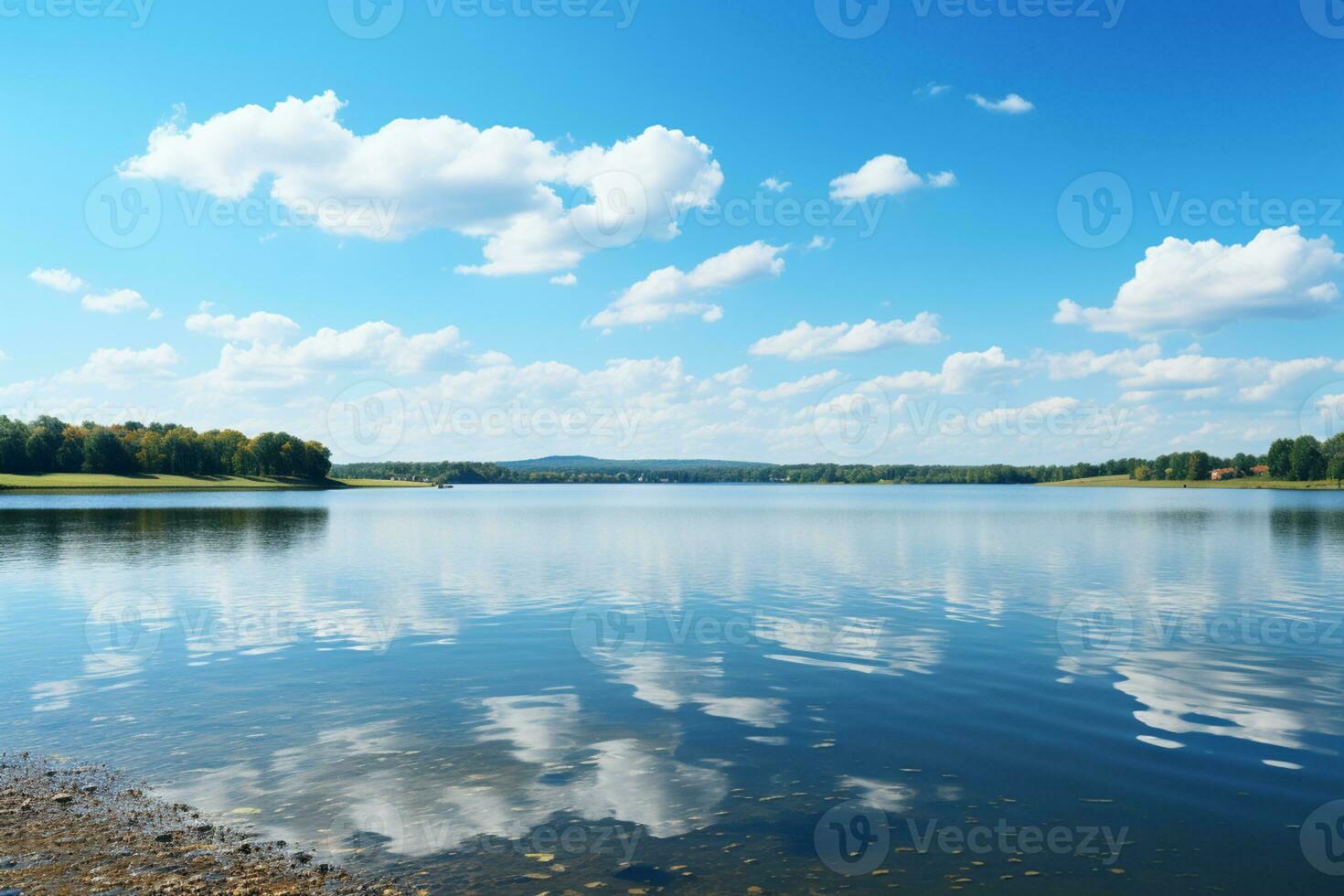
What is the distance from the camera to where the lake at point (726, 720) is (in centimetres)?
1313

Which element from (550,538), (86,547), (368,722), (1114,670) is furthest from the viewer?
(550,538)

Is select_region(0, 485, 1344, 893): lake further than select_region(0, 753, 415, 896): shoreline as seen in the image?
Yes

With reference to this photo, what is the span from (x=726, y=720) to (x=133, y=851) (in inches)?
487

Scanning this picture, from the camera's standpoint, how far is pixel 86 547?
212ft

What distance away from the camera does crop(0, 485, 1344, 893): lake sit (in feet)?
43.1

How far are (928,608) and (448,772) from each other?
26.8m

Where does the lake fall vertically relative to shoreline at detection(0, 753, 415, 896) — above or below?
below

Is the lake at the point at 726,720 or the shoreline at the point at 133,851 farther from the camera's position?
the lake at the point at 726,720

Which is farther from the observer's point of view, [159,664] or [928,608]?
[928,608]

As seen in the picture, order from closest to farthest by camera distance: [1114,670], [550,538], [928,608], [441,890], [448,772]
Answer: [441,890] → [448,772] → [1114,670] → [928,608] → [550,538]

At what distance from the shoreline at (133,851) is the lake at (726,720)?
0.74 metres

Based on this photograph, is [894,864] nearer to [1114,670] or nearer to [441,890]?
[441,890]

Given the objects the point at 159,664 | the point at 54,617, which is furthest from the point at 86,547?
the point at 159,664

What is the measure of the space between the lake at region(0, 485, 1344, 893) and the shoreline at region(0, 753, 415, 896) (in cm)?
74
